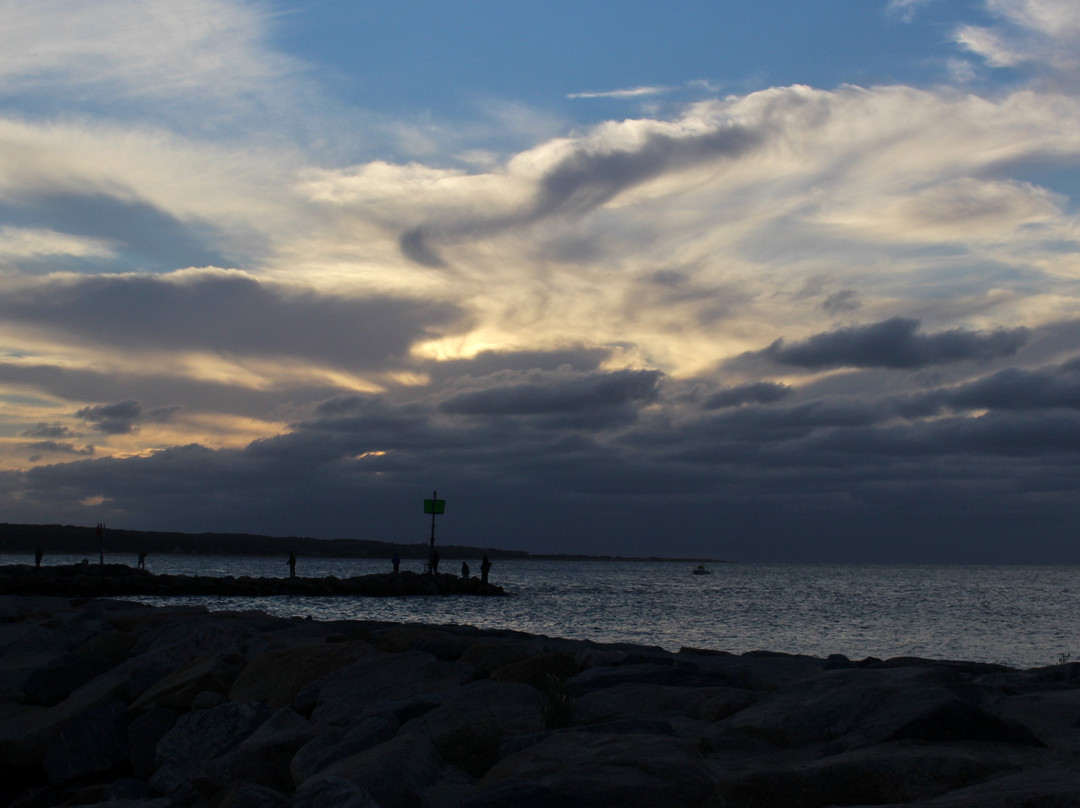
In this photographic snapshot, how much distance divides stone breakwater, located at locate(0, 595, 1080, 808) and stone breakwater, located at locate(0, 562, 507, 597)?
99.7 feet

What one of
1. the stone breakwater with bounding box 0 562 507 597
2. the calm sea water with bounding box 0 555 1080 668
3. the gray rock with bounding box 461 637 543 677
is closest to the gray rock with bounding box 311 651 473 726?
the gray rock with bounding box 461 637 543 677

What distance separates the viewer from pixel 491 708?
5875 millimetres

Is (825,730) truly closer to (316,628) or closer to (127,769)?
(127,769)

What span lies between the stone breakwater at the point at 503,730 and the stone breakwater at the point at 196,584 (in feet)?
99.7

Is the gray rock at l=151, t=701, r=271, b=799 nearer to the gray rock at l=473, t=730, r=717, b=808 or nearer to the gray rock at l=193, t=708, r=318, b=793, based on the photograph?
the gray rock at l=193, t=708, r=318, b=793

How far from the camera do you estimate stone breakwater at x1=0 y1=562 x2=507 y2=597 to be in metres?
36.5

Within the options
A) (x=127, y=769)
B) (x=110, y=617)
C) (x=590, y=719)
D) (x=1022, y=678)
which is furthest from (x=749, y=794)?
(x=110, y=617)

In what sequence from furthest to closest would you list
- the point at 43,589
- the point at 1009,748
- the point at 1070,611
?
the point at 1070,611
the point at 43,589
the point at 1009,748

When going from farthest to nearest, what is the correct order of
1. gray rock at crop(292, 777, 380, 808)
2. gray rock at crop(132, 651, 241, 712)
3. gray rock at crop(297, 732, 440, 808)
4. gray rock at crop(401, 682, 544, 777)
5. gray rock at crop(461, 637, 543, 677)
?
gray rock at crop(461, 637, 543, 677)
gray rock at crop(132, 651, 241, 712)
gray rock at crop(401, 682, 544, 777)
gray rock at crop(297, 732, 440, 808)
gray rock at crop(292, 777, 380, 808)

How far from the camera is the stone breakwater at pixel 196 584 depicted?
120ft

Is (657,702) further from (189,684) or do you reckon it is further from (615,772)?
(189,684)

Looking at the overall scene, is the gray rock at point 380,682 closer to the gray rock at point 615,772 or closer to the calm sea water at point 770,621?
the gray rock at point 615,772

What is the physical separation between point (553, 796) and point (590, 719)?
1.90 metres

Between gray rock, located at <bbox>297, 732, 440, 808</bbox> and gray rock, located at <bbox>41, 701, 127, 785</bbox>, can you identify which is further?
gray rock, located at <bbox>41, 701, 127, 785</bbox>
